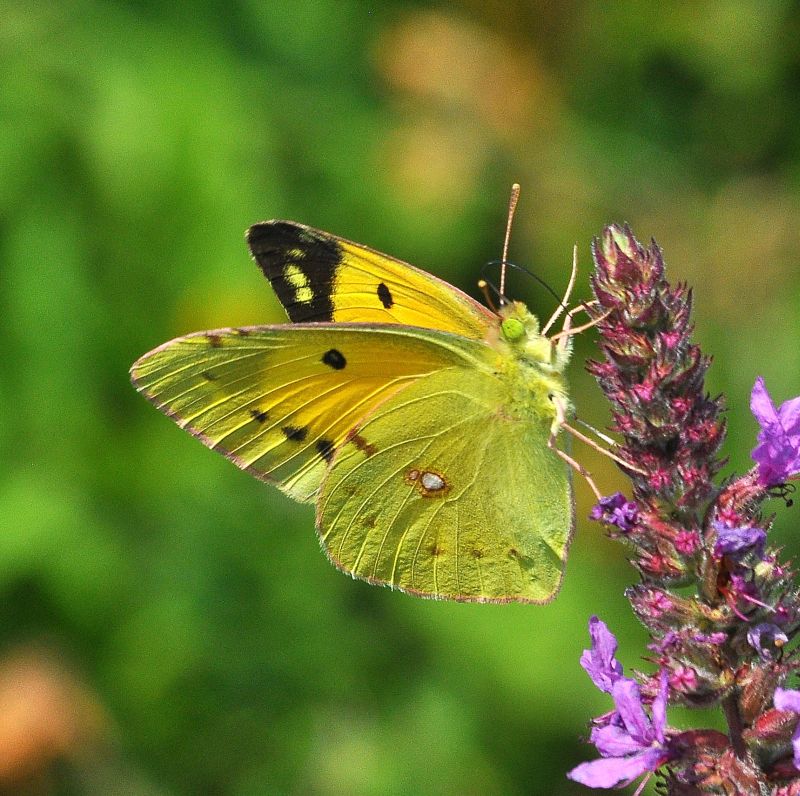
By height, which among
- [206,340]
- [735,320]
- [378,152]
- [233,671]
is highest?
[378,152]

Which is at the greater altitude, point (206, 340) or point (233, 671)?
point (206, 340)

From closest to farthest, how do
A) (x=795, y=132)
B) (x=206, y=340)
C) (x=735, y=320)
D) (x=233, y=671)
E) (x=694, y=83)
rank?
(x=206, y=340)
(x=233, y=671)
(x=735, y=320)
(x=795, y=132)
(x=694, y=83)

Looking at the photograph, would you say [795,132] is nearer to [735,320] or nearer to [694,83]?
[694,83]

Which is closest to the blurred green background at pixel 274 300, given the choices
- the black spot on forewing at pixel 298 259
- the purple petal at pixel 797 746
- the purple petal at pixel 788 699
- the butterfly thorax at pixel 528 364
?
the black spot on forewing at pixel 298 259

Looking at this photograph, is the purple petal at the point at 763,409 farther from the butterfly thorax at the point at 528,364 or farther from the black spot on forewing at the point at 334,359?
the black spot on forewing at the point at 334,359

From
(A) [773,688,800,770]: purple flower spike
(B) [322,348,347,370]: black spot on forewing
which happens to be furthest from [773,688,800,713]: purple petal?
(B) [322,348,347,370]: black spot on forewing

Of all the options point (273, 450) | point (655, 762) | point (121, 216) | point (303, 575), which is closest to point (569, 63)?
point (121, 216)
